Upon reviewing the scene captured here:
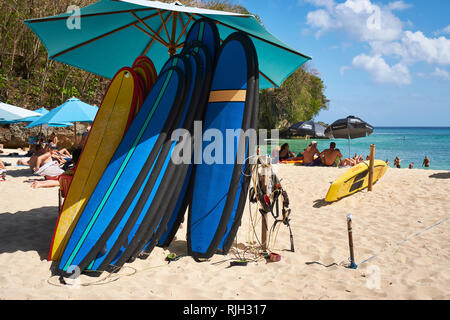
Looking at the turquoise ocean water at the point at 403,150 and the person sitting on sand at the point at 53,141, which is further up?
the person sitting on sand at the point at 53,141

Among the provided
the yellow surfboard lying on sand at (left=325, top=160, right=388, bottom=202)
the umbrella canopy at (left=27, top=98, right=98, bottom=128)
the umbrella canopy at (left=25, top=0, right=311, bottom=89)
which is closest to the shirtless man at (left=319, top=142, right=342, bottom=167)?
the yellow surfboard lying on sand at (left=325, top=160, right=388, bottom=202)

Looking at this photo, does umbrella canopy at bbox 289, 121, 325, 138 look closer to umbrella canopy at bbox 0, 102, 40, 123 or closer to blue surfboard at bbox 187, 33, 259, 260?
umbrella canopy at bbox 0, 102, 40, 123

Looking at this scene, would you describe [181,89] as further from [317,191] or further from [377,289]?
[317,191]

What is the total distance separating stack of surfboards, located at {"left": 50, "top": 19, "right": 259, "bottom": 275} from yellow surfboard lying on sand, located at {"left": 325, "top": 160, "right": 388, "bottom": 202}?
3453 mm

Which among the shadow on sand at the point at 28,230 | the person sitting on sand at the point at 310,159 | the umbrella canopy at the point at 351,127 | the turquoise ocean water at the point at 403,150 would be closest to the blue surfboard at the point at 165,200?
the shadow on sand at the point at 28,230

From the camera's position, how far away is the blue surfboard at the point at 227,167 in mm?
3789

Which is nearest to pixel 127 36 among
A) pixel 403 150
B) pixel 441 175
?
pixel 441 175

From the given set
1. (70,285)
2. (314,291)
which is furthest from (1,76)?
(314,291)

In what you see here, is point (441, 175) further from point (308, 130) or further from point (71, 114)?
point (71, 114)

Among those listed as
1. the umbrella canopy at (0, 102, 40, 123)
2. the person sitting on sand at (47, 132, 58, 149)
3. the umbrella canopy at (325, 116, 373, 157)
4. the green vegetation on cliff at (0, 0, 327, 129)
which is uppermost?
the green vegetation on cliff at (0, 0, 327, 129)

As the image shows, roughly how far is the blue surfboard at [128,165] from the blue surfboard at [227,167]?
533mm

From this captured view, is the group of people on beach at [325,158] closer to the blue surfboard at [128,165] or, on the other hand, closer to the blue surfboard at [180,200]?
the blue surfboard at [180,200]

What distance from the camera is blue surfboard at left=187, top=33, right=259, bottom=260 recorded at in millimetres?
3789

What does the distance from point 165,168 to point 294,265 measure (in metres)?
1.77
